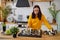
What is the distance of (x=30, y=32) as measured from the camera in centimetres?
304

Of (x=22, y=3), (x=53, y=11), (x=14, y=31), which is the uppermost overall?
(x=22, y=3)

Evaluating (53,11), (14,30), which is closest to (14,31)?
(14,30)

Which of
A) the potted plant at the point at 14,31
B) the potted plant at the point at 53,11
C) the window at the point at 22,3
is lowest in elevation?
the potted plant at the point at 14,31

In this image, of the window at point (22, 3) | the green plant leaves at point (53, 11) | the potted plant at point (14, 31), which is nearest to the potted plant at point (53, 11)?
the green plant leaves at point (53, 11)

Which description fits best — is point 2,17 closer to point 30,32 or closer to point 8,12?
point 8,12

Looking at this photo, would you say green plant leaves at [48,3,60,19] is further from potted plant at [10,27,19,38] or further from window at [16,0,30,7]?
potted plant at [10,27,19,38]

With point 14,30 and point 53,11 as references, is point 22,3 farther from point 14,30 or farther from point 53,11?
point 14,30

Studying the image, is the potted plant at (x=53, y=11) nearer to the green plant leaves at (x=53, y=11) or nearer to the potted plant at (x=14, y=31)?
the green plant leaves at (x=53, y=11)

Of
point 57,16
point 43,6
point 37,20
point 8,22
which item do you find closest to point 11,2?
point 8,22

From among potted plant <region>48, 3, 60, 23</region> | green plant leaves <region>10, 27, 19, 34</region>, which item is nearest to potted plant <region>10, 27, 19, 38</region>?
green plant leaves <region>10, 27, 19, 34</region>

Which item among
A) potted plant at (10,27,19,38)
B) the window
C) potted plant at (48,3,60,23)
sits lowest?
potted plant at (10,27,19,38)

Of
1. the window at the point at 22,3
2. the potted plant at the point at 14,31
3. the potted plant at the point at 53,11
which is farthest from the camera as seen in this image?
the window at the point at 22,3

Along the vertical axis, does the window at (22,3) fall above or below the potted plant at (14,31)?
above

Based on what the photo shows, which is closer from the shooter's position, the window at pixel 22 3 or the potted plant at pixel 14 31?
the potted plant at pixel 14 31
